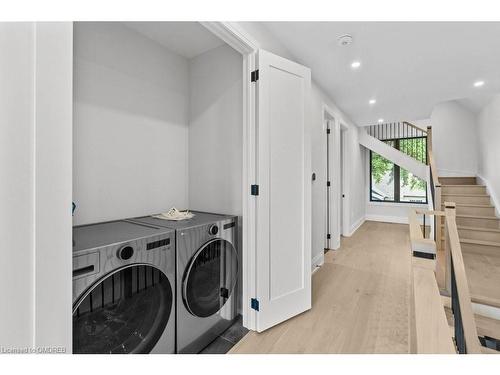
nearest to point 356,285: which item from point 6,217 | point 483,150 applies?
point 6,217

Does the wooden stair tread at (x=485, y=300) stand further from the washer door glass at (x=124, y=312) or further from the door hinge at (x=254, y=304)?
the washer door glass at (x=124, y=312)

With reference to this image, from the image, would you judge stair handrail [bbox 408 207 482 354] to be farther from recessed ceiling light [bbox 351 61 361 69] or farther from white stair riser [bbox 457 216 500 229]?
white stair riser [bbox 457 216 500 229]

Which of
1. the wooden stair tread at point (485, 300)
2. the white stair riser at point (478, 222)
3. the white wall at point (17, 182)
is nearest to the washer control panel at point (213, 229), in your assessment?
the white wall at point (17, 182)

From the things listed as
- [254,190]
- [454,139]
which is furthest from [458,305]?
[454,139]

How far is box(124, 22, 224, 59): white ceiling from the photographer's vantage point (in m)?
1.84

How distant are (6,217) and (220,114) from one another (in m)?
1.68

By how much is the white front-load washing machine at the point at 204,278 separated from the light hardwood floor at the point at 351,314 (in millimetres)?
247

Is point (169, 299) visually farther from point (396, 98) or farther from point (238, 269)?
point (396, 98)

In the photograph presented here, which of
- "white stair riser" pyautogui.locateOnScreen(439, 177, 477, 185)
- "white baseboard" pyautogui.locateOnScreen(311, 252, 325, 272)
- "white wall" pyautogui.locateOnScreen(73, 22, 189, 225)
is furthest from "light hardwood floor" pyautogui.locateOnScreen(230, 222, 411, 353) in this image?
"white stair riser" pyautogui.locateOnScreen(439, 177, 477, 185)

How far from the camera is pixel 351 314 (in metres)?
1.99

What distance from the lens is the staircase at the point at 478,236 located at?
230 centimetres

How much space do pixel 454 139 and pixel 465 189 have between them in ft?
3.93

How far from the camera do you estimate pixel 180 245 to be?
4.78 ft

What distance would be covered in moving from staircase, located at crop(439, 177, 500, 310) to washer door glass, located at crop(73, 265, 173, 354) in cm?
273
